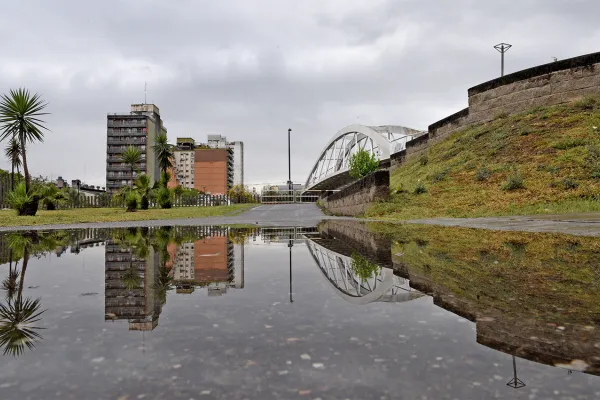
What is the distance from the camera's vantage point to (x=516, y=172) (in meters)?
20.4

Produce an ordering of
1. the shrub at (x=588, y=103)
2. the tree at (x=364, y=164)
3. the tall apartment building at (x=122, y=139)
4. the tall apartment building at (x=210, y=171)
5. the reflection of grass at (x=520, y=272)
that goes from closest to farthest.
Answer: the reflection of grass at (x=520, y=272) → the shrub at (x=588, y=103) → the tree at (x=364, y=164) → the tall apartment building at (x=122, y=139) → the tall apartment building at (x=210, y=171)

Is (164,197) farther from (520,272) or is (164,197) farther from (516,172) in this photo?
(520,272)

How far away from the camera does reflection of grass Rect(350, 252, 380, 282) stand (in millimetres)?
4921

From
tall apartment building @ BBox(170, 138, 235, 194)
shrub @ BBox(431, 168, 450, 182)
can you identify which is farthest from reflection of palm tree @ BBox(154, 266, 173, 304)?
tall apartment building @ BBox(170, 138, 235, 194)

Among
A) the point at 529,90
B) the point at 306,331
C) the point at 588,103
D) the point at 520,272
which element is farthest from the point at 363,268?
the point at 529,90

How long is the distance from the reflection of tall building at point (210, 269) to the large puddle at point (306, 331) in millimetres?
42

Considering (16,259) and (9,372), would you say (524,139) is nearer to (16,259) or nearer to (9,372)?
(16,259)

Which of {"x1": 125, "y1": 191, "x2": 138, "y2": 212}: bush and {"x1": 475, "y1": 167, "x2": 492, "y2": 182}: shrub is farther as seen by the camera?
{"x1": 125, "y1": 191, "x2": 138, "y2": 212}: bush

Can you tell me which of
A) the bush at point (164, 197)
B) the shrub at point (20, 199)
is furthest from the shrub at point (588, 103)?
the shrub at point (20, 199)

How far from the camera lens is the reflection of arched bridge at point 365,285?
3758 mm

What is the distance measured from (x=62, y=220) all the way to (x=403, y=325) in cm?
2198

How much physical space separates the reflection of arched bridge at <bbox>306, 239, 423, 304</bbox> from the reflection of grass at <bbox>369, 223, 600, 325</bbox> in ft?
1.18

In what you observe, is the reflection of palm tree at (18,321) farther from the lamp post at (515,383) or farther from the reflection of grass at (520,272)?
the reflection of grass at (520,272)

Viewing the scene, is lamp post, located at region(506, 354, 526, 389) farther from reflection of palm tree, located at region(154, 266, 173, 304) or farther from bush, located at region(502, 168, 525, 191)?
bush, located at region(502, 168, 525, 191)
